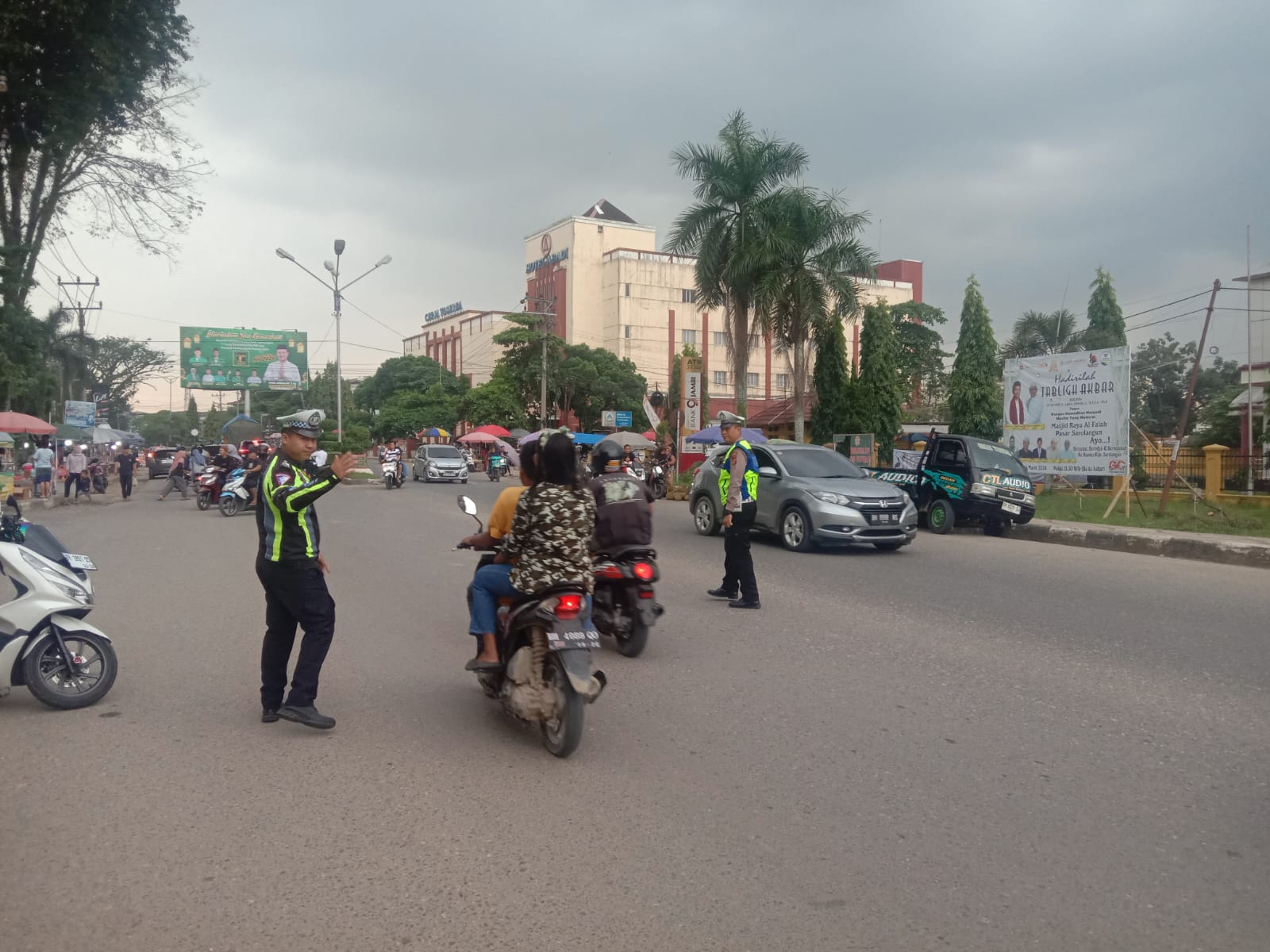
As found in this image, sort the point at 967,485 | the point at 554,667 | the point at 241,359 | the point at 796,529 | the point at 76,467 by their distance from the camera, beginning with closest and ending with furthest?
the point at 554,667 → the point at 796,529 → the point at 967,485 → the point at 76,467 → the point at 241,359

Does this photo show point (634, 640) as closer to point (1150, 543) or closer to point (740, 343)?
point (1150, 543)

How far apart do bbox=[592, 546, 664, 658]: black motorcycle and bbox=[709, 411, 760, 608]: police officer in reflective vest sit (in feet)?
6.13

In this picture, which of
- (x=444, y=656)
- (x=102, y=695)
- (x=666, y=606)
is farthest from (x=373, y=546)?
(x=102, y=695)

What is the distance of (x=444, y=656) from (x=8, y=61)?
46.1ft

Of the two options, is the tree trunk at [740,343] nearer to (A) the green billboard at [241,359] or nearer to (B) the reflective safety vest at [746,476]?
(B) the reflective safety vest at [746,476]

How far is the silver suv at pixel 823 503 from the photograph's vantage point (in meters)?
13.9

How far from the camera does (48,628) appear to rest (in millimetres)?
5973

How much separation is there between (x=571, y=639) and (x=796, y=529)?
9.75 m

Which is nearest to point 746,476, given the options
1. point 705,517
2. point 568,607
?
point 568,607

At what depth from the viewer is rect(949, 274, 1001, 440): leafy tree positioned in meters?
37.2

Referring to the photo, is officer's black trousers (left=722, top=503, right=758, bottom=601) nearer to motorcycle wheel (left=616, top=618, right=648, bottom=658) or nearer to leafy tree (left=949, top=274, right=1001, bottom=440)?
motorcycle wheel (left=616, top=618, right=648, bottom=658)

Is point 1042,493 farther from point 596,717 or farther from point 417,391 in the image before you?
point 417,391

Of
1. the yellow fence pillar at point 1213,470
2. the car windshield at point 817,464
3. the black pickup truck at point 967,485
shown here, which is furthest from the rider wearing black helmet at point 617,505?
the yellow fence pillar at point 1213,470

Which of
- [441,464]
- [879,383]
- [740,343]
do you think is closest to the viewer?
[740,343]
